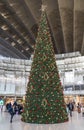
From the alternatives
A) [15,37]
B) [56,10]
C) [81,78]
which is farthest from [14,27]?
[81,78]

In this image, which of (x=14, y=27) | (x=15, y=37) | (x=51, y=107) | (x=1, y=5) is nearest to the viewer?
(x=51, y=107)

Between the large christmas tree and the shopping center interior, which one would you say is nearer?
the large christmas tree

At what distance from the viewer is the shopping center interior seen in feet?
71.4

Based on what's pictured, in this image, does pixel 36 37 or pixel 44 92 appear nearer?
pixel 44 92

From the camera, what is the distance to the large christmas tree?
32.9ft

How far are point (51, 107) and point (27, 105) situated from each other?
1239 millimetres

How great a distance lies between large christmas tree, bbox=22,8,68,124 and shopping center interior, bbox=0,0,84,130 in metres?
9.90

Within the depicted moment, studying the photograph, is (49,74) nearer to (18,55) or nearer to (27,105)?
(27,105)

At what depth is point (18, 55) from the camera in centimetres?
4984

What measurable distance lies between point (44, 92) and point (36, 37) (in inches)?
888

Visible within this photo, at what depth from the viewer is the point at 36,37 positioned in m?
32.1

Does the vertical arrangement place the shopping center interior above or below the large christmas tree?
above

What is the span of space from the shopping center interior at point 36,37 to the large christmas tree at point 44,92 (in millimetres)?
9903

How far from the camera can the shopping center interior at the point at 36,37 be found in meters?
21.8
